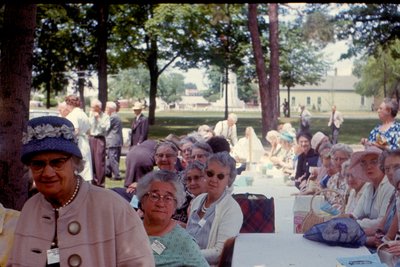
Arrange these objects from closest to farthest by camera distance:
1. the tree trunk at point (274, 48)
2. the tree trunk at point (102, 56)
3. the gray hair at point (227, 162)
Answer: the gray hair at point (227, 162) → the tree trunk at point (102, 56) → the tree trunk at point (274, 48)

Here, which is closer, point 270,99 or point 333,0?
point 333,0

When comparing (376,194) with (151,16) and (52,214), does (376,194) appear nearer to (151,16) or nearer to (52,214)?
(52,214)

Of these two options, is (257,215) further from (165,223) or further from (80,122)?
(80,122)

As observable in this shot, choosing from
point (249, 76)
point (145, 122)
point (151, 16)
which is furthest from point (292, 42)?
point (145, 122)

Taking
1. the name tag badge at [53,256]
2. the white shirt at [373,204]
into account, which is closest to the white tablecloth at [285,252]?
the white shirt at [373,204]

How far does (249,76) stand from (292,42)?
434 cm

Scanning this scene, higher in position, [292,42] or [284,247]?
[292,42]

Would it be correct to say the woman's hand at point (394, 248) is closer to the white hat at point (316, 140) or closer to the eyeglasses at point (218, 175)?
the eyeglasses at point (218, 175)

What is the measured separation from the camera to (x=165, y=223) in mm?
3754

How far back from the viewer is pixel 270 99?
23.0m

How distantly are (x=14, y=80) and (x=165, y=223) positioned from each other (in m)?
1.88

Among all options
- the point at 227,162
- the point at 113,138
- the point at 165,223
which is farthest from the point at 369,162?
the point at 113,138

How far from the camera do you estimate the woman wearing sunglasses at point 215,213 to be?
4305mm

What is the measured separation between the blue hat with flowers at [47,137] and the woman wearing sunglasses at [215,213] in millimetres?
2074
